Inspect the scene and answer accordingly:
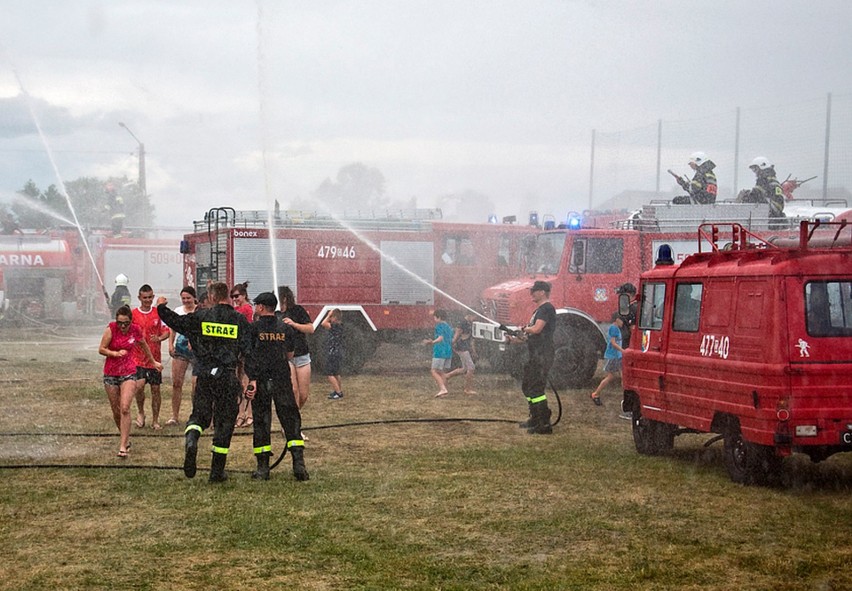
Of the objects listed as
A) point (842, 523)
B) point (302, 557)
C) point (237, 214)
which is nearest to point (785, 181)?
point (237, 214)

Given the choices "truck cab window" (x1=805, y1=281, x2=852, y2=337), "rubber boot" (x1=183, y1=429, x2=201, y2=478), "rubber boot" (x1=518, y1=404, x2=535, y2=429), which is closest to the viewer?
"truck cab window" (x1=805, y1=281, x2=852, y2=337)

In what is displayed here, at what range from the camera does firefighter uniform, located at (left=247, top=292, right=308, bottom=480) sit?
9.05 metres

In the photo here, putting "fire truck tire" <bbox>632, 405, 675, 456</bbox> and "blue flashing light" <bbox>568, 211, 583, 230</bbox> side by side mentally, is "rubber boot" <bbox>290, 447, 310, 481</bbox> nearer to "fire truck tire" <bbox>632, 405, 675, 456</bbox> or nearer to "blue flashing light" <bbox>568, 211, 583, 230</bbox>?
"fire truck tire" <bbox>632, 405, 675, 456</bbox>

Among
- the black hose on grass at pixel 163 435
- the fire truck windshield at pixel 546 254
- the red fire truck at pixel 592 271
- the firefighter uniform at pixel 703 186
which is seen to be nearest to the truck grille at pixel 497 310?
the red fire truck at pixel 592 271

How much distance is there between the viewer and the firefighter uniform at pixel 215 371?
29.0ft

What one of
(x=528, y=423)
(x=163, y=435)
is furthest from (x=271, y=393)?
(x=528, y=423)

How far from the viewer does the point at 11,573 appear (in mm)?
6105

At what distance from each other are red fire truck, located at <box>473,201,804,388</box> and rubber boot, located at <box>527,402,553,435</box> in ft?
15.5

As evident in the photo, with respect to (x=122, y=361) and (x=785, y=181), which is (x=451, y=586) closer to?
(x=122, y=361)

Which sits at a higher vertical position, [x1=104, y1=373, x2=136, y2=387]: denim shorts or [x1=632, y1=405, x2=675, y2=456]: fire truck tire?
[x1=104, y1=373, x2=136, y2=387]: denim shorts

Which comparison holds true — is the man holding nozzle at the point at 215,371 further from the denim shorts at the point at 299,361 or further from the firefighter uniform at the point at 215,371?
the denim shorts at the point at 299,361

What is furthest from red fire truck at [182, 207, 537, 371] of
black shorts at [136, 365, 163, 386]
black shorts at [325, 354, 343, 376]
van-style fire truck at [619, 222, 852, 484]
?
van-style fire truck at [619, 222, 852, 484]

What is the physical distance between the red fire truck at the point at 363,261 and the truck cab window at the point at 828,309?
1071cm

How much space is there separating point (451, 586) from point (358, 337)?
12.7 meters
